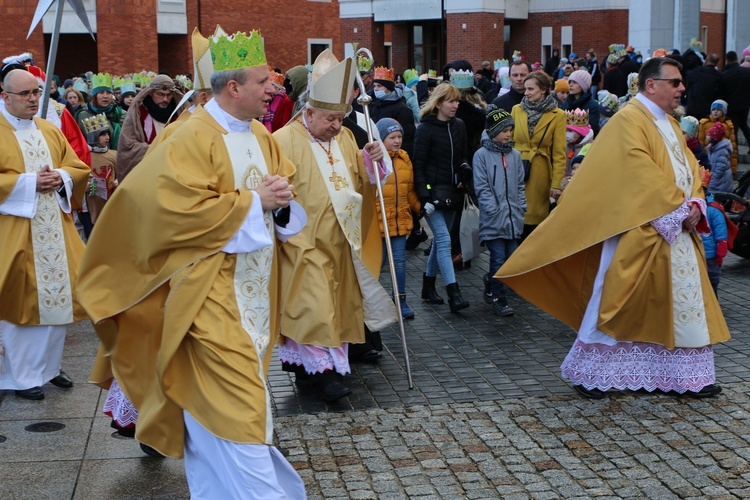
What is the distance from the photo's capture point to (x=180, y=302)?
15.3 feet

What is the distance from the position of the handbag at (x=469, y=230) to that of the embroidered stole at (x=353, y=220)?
2.70 meters

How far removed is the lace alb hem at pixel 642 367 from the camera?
6656mm

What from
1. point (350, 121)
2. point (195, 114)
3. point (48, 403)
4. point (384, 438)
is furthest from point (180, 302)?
point (350, 121)

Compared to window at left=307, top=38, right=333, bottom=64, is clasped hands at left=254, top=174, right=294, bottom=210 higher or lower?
lower

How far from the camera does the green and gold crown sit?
487 centimetres

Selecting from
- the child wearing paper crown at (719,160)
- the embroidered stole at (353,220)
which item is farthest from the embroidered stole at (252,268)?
the child wearing paper crown at (719,160)

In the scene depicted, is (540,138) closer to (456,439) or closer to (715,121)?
(456,439)

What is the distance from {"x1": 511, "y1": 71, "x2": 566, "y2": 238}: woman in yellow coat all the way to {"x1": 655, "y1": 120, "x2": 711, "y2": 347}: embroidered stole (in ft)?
9.43

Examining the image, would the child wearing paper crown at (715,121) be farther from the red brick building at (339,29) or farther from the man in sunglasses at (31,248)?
the red brick building at (339,29)

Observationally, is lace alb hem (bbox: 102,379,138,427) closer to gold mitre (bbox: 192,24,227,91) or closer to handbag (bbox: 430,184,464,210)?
gold mitre (bbox: 192,24,227,91)

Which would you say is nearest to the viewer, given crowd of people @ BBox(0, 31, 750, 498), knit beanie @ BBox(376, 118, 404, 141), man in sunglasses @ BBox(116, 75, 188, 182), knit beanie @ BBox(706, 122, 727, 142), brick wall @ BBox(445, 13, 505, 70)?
crowd of people @ BBox(0, 31, 750, 498)

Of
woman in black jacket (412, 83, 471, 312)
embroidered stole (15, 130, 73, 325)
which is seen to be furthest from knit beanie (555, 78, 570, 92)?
embroidered stole (15, 130, 73, 325)

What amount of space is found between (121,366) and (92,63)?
1467 inches

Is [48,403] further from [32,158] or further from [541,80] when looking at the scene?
[541,80]
